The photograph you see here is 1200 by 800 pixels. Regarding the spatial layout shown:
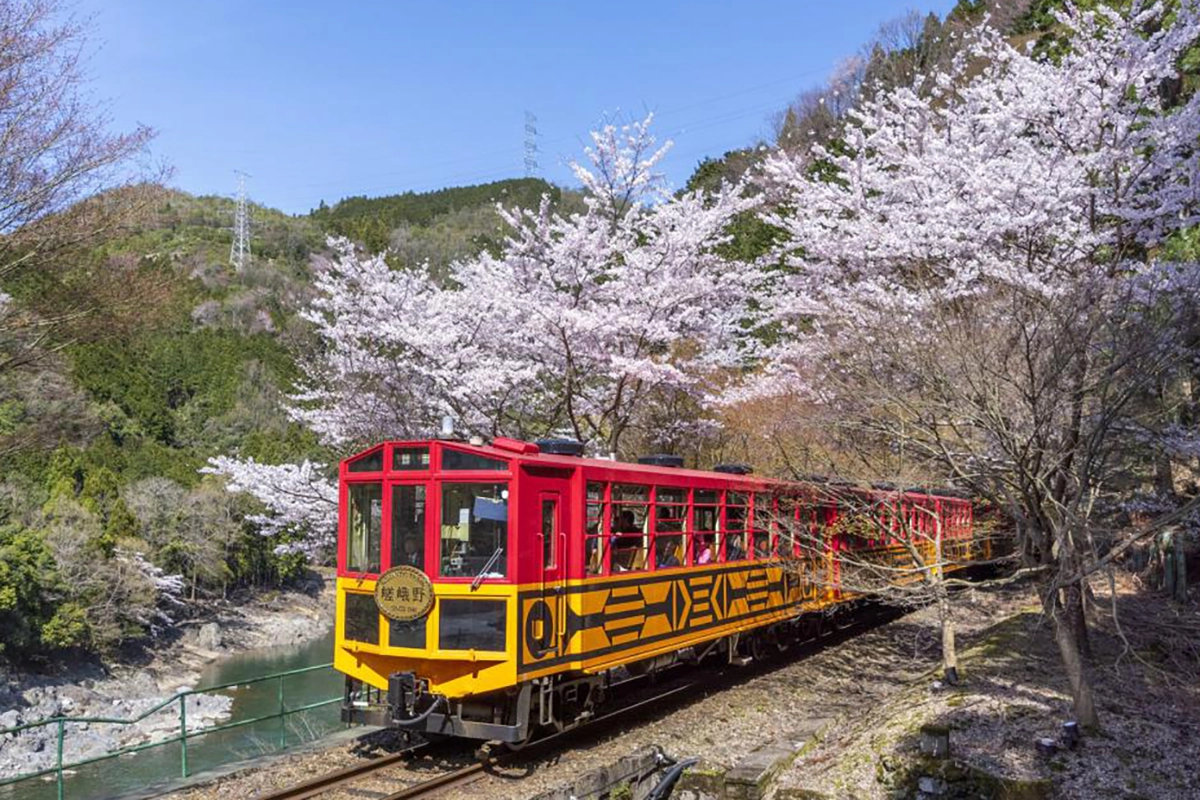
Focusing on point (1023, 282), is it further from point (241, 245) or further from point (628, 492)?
point (241, 245)

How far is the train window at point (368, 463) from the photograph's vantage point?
836 cm

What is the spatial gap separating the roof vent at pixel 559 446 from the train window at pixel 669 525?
961 millimetres

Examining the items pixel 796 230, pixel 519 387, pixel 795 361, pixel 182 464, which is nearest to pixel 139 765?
pixel 519 387

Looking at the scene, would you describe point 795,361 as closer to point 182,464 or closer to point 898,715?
point 898,715

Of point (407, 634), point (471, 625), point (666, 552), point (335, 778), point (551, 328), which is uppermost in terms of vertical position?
point (551, 328)

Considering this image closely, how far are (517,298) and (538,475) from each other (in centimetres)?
631

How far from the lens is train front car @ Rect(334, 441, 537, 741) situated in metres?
7.55

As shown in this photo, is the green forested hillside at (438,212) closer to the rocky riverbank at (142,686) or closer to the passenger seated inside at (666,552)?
the rocky riverbank at (142,686)

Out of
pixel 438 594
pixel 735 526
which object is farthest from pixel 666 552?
pixel 438 594

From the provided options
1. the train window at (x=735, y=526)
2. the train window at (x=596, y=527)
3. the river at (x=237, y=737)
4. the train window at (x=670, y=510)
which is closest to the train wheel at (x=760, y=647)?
the train window at (x=735, y=526)

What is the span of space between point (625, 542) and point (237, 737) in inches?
552

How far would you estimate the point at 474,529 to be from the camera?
7.81 meters

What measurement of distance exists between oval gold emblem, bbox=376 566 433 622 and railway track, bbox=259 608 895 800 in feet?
4.08

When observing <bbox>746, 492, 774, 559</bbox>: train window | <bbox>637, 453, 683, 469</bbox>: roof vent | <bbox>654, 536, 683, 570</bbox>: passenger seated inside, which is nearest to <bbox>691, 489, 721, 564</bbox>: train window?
<bbox>654, 536, 683, 570</bbox>: passenger seated inside
